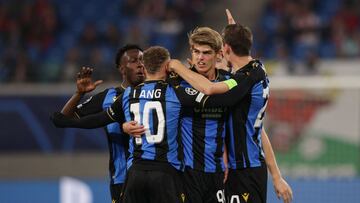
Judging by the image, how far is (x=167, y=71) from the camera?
24.0 feet

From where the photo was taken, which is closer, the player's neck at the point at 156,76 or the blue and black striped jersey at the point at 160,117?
the blue and black striped jersey at the point at 160,117

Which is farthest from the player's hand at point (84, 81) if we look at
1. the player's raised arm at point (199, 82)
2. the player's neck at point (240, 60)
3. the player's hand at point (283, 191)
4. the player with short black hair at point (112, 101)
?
the player's hand at point (283, 191)

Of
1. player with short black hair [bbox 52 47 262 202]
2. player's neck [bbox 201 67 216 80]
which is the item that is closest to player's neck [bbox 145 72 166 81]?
player with short black hair [bbox 52 47 262 202]

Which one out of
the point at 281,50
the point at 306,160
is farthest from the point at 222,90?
the point at 281,50

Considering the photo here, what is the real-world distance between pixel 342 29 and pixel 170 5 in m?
3.82

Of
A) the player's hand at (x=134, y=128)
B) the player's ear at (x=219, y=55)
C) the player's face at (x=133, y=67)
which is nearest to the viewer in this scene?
the player's hand at (x=134, y=128)

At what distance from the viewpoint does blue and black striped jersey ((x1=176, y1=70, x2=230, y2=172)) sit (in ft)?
24.1

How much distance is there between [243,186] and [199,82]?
41.2 inches

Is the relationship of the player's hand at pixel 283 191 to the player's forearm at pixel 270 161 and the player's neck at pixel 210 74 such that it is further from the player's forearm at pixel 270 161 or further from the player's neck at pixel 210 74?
the player's neck at pixel 210 74

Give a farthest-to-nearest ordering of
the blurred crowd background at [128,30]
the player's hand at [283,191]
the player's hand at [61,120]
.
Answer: the blurred crowd background at [128,30]
the player's hand at [61,120]
the player's hand at [283,191]

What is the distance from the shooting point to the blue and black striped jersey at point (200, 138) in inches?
289

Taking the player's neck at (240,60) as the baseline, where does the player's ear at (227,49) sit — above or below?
above

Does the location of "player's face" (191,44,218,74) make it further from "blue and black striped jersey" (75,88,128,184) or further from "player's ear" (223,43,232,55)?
"blue and black striped jersey" (75,88,128,184)

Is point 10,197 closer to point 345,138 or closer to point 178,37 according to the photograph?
point 345,138
